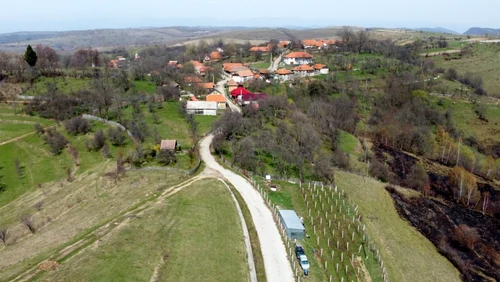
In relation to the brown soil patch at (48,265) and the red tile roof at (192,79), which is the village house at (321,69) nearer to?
the red tile roof at (192,79)

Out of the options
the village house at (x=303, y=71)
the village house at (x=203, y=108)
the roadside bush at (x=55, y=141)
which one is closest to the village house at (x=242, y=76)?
the village house at (x=303, y=71)

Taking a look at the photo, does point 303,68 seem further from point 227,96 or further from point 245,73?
point 227,96

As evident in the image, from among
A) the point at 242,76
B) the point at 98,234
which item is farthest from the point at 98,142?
the point at 242,76

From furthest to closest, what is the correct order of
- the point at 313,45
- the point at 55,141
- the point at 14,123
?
the point at 313,45 → the point at 14,123 → the point at 55,141

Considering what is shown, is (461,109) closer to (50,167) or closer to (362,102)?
(362,102)

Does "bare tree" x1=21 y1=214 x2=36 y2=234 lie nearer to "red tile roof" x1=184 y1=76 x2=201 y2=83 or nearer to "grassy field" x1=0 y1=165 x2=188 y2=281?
"grassy field" x1=0 y1=165 x2=188 y2=281

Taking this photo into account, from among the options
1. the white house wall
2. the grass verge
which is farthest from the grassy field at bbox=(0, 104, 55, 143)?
the white house wall
